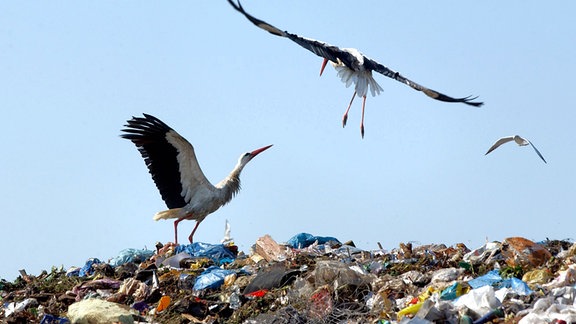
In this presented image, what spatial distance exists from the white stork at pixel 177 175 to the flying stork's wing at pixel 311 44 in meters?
1.76

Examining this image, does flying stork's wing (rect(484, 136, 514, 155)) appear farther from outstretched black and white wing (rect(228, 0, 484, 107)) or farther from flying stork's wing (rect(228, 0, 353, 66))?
flying stork's wing (rect(228, 0, 353, 66))

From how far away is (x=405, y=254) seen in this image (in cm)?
804

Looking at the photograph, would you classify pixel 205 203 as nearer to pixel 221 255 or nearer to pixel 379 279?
pixel 221 255

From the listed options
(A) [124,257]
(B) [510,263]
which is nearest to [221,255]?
(A) [124,257]

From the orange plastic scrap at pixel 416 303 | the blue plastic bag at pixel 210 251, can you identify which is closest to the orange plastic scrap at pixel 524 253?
the orange plastic scrap at pixel 416 303

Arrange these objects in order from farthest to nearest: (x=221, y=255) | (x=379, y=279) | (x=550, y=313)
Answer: (x=221, y=255) < (x=379, y=279) < (x=550, y=313)

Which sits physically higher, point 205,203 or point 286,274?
point 205,203

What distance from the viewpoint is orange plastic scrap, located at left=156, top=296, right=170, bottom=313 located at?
23.4ft

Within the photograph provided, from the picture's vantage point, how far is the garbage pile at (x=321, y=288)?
589 centimetres

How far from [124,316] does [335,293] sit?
5.23ft

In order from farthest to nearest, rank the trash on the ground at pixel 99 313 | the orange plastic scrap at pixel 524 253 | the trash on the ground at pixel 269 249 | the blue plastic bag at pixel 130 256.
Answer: the blue plastic bag at pixel 130 256
the trash on the ground at pixel 269 249
the orange plastic scrap at pixel 524 253
the trash on the ground at pixel 99 313

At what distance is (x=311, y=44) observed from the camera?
32.2ft

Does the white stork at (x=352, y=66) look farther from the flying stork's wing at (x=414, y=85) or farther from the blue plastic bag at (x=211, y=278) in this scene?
the blue plastic bag at (x=211, y=278)

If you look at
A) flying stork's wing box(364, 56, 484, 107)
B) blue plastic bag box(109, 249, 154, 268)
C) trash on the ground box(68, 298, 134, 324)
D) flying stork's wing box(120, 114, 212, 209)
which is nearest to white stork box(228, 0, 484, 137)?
flying stork's wing box(364, 56, 484, 107)
